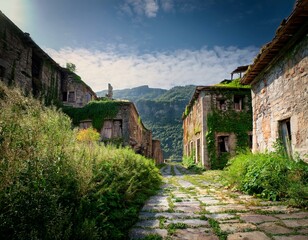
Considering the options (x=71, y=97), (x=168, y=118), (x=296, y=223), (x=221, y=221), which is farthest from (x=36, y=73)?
(x=168, y=118)

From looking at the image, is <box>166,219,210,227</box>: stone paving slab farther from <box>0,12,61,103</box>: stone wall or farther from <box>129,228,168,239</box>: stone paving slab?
<box>0,12,61,103</box>: stone wall

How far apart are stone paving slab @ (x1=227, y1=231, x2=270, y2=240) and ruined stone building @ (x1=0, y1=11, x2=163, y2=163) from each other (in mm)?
10528

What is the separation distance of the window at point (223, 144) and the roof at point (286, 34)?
8218 mm

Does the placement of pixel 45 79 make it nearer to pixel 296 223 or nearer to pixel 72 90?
pixel 72 90

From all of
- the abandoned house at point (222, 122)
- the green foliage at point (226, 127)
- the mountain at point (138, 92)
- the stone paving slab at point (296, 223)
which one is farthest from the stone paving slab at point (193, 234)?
the mountain at point (138, 92)

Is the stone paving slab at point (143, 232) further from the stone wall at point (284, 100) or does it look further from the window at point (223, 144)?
the window at point (223, 144)

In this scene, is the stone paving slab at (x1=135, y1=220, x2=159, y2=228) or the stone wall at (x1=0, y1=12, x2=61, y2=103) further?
the stone wall at (x1=0, y1=12, x2=61, y2=103)

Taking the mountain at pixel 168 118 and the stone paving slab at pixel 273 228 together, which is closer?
the stone paving slab at pixel 273 228

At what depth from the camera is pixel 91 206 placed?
2953 mm

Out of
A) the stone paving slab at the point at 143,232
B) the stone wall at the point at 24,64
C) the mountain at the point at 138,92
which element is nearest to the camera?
the stone paving slab at the point at 143,232

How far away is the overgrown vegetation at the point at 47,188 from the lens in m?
2.15

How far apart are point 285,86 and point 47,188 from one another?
6.48 metres

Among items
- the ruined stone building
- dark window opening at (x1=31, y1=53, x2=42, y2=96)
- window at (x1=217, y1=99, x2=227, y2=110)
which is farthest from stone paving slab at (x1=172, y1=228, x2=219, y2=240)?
dark window opening at (x1=31, y1=53, x2=42, y2=96)

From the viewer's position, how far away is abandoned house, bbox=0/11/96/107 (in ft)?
42.5
